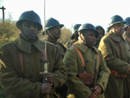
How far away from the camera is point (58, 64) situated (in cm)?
352

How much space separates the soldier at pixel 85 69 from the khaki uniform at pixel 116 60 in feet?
1.96

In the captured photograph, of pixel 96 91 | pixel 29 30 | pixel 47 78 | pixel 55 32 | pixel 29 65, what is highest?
pixel 29 30

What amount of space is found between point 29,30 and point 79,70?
1.39 metres

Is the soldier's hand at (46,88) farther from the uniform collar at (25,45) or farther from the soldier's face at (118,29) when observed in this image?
the soldier's face at (118,29)

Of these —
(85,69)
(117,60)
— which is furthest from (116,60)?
(85,69)

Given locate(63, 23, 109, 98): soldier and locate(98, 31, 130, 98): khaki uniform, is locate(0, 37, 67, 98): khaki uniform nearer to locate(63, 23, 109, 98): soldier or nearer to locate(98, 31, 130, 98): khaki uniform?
locate(63, 23, 109, 98): soldier

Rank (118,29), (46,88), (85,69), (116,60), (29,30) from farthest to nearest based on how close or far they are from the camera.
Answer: (118,29) < (116,60) < (85,69) < (29,30) < (46,88)

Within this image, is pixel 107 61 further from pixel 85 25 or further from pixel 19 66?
pixel 19 66

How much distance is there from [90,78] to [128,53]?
1.80 metres

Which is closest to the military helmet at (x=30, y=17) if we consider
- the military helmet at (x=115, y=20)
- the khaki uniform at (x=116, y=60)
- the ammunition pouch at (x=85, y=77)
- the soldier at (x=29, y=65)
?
the soldier at (x=29, y=65)

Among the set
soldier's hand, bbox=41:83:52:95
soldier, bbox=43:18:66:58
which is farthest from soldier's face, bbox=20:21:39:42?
soldier, bbox=43:18:66:58

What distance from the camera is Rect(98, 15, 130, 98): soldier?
4.77m

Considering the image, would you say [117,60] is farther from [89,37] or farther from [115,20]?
[115,20]

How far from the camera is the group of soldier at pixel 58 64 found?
3.03 metres
